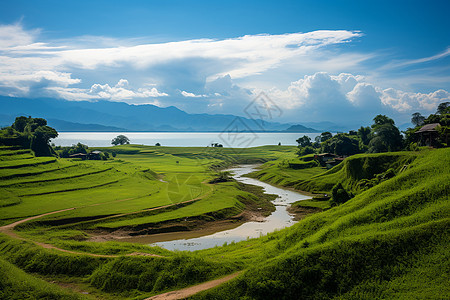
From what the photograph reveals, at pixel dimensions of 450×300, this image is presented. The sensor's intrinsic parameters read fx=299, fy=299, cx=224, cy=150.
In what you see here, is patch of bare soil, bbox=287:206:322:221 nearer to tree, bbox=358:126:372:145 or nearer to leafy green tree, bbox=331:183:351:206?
leafy green tree, bbox=331:183:351:206

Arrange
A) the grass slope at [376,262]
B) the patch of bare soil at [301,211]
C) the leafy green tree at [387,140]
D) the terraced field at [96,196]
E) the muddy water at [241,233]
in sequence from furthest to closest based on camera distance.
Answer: the leafy green tree at [387,140] < the patch of bare soil at [301,211] < the terraced field at [96,196] < the muddy water at [241,233] < the grass slope at [376,262]

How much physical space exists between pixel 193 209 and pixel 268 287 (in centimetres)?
2897

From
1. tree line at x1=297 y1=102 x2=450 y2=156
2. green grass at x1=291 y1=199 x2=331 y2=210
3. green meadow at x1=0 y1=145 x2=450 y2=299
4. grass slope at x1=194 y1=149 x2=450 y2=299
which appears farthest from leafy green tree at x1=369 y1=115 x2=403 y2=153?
grass slope at x1=194 y1=149 x2=450 y2=299

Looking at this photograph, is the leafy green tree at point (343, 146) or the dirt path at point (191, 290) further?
the leafy green tree at point (343, 146)

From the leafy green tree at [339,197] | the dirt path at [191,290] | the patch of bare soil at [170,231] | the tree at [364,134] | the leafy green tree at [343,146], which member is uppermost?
the tree at [364,134]

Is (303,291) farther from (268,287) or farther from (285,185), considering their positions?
(285,185)

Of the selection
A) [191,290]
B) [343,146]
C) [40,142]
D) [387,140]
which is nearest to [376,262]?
[191,290]

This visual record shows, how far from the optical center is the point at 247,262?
21.1 metres

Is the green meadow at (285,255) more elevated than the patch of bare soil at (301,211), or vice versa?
the green meadow at (285,255)

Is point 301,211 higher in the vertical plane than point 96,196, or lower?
lower

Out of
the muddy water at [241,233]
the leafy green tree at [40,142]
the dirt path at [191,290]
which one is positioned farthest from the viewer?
the leafy green tree at [40,142]

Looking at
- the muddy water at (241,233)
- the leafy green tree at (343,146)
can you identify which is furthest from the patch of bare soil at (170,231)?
the leafy green tree at (343,146)

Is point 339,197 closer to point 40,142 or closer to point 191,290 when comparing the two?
point 191,290

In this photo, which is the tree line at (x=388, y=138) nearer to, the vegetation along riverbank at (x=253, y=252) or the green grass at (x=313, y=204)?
the green grass at (x=313, y=204)
